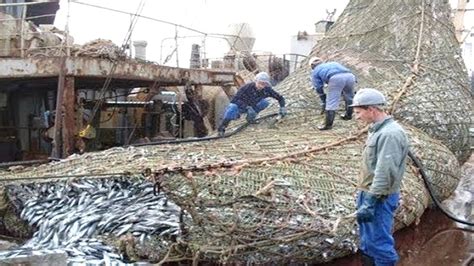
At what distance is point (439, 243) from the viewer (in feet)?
27.0

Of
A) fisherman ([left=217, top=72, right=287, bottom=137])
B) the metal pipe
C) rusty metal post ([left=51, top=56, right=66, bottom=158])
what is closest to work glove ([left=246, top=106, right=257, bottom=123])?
fisherman ([left=217, top=72, right=287, bottom=137])

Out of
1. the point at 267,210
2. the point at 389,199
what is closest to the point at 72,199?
the point at 267,210

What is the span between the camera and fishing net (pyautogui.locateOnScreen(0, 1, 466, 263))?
6.25 meters

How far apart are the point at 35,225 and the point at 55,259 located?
2.16 m

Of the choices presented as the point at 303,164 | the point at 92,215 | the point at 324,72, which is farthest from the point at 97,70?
the point at 303,164

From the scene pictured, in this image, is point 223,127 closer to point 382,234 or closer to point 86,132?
point 86,132

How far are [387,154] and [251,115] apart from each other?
615cm

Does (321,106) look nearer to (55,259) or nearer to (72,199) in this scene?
(72,199)

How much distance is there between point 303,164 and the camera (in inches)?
293

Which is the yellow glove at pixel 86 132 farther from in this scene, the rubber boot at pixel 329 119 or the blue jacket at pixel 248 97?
the rubber boot at pixel 329 119

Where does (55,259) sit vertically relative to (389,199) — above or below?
below

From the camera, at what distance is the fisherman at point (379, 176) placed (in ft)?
16.6

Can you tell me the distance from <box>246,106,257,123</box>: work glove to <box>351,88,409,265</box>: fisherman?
18.6 feet

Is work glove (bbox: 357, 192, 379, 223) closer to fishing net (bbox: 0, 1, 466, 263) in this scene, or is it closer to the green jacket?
the green jacket
